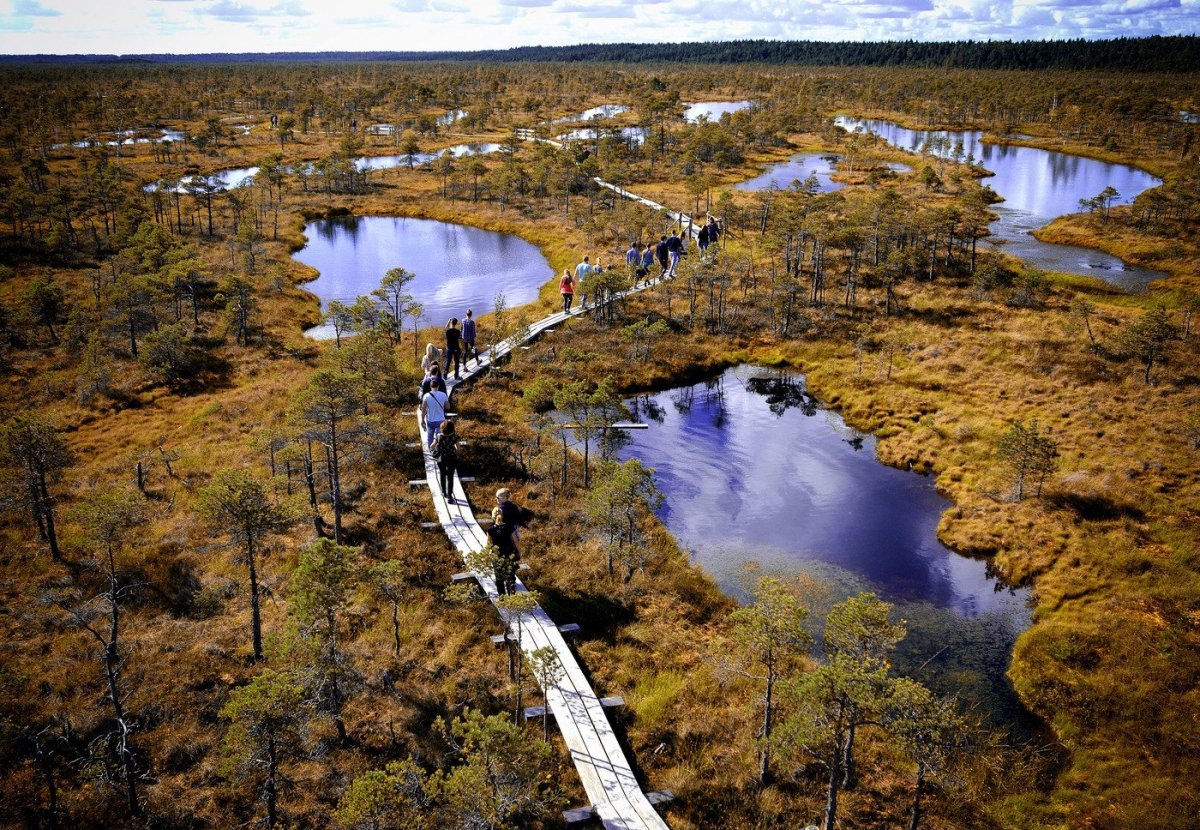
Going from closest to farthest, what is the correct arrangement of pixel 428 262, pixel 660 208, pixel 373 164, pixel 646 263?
1. pixel 646 263
2. pixel 428 262
3. pixel 660 208
4. pixel 373 164

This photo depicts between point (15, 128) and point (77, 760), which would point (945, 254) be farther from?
point (15, 128)

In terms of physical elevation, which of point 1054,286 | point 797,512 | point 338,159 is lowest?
point 797,512

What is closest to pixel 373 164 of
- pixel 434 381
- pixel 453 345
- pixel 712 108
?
pixel 453 345

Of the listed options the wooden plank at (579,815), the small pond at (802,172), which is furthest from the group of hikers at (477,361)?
the small pond at (802,172)

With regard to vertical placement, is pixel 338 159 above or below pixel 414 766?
above

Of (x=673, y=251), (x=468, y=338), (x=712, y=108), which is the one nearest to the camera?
(x=468, y=338)

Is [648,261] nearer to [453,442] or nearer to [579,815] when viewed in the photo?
[453,442]

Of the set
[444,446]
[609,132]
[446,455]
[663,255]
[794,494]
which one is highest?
[609,132]

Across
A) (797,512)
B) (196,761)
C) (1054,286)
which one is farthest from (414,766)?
(1054,286)
